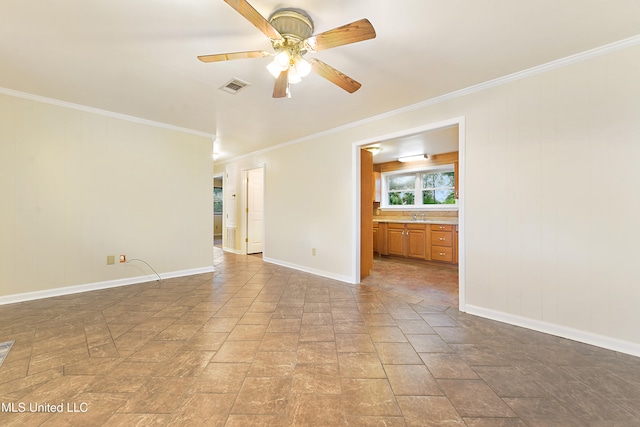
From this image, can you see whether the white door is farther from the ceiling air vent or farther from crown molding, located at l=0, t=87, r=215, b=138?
the ceiling air vent

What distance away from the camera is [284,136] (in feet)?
14.7

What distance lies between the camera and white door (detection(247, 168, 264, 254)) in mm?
6137

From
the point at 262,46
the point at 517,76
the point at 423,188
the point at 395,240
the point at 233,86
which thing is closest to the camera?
the point at 262,46

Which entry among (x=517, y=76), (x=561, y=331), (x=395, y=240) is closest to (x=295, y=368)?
(x=561, y=331)

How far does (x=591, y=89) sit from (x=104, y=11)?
3.67 metres

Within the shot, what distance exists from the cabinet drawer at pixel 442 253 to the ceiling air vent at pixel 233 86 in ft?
14.8

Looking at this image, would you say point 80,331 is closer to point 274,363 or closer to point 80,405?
point 80,405

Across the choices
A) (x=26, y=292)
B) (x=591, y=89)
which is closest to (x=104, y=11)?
(x=26, y=292)

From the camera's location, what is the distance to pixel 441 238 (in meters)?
5.09

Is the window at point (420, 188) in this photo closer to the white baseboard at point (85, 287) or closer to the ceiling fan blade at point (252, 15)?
the white baseboard at point (85, 287)

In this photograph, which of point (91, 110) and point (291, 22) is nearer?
point (291, 22)

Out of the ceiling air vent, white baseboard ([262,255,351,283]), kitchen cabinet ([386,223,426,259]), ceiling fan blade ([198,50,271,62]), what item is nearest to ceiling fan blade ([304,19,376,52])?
ceiling fan blade ([198,50,271,62])

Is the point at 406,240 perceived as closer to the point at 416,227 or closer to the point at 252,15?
the point at 416,227

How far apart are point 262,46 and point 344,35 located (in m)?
0.87
